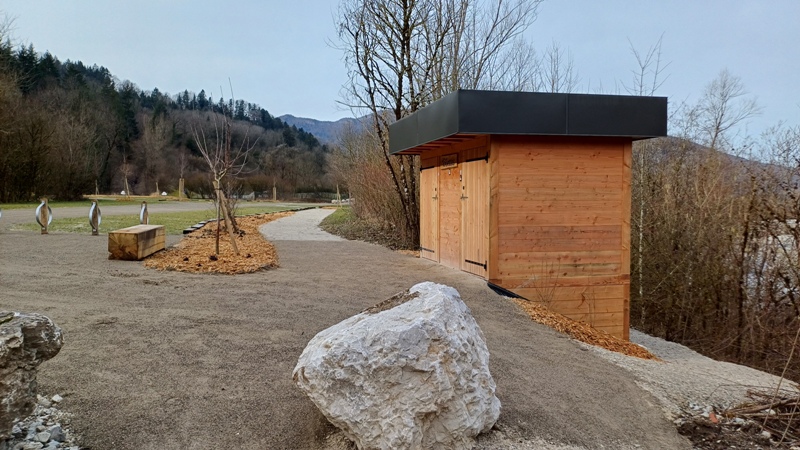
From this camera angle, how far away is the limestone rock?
2.83 meters

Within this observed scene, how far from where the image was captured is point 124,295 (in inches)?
266

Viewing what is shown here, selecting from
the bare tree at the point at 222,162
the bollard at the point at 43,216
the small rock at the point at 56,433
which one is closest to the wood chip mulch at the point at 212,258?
the bare tree at the point at 222,162

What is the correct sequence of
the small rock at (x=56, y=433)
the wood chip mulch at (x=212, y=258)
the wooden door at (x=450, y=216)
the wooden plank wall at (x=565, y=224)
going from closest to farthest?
the small rock at (x=56, y=433) < the wooden plank wall at (x=565, y=224) < the wood chip mulch at (x=212, y=258) < the wooden door at (x=450, y=216)

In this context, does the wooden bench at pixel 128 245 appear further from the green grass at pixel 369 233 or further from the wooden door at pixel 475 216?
the green grass at pixel 369 233

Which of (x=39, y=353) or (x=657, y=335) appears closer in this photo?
(x=39, y=353)

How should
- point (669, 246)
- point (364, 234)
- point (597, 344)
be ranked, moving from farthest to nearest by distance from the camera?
point (364, 234) → point (669, 246) → point (597, 344)

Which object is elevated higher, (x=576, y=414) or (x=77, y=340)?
(x=77, y=340)

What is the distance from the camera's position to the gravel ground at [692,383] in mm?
4617

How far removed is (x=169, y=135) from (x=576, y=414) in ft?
214

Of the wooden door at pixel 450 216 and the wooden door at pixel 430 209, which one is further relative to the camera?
the wooden door at pixel 430 209

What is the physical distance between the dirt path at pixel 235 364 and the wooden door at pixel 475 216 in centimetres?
42

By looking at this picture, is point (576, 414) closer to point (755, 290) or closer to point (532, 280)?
point (532, 280)

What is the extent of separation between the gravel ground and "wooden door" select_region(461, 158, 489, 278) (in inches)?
98.5

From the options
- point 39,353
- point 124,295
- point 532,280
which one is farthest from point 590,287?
point 39,353
